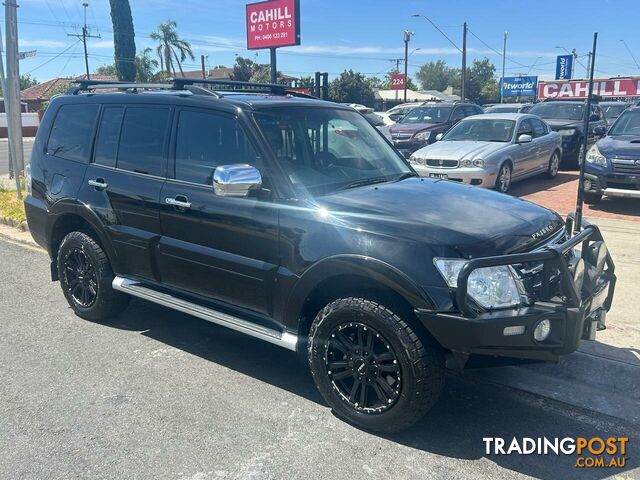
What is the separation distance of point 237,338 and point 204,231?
1.22m

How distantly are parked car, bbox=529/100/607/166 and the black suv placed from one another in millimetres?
11151

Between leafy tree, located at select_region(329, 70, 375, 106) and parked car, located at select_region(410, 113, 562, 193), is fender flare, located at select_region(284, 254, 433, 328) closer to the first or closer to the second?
parked car, located at select_region(410, 113, 562, 193)

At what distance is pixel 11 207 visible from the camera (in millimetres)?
10242

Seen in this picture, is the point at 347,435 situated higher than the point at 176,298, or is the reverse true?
the point at 176,298

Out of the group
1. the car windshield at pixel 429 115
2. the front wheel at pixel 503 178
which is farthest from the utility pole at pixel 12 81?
the car windshield at pixel 429 115

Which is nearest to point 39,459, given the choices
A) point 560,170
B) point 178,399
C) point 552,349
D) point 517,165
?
point 178,399

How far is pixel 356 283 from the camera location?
3.52 meters

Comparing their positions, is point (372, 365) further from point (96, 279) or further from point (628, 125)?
point (628, 125)

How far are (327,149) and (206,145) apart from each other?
869 mm

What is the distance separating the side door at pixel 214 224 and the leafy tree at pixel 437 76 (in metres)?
127

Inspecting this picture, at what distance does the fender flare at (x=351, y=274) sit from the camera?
3148 millimetres

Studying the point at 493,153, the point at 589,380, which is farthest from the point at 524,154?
the point at 589,380

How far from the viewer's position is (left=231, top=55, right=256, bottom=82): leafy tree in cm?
5238

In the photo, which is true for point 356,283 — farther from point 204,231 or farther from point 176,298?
point 176,298
